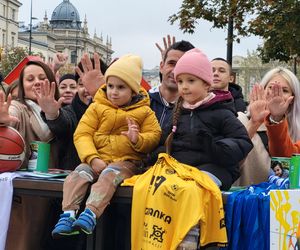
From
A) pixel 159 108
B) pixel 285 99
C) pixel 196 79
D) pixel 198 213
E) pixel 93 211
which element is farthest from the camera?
pixel 159 108

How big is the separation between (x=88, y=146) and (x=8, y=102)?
0.75m

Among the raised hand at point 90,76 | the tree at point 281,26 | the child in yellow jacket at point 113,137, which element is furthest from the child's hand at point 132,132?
the tree at point 281,26

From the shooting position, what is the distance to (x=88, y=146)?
4.67 meters

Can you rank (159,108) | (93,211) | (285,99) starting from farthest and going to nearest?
(159,108) → (285,99) → (93,211)

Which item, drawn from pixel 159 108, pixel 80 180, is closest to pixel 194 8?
pixel 159 108

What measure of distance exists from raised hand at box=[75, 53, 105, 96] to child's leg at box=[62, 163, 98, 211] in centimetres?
122

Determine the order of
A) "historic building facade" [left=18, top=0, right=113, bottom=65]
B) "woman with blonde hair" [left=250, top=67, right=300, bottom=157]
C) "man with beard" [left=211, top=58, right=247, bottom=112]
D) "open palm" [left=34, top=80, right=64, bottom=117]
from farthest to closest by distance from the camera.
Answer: "historic building facade" [left=18, top=0, right=113, bottom=65], "man with beard" [left=211, top=58, right=247, bottom=112], "open palm" [left=34, top=80, right=64, bottom=117], "woman with blonde hair" [left=250, top=67, right=300, bottom=157]

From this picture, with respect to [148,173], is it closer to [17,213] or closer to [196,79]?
[196,79]

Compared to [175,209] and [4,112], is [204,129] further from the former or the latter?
[4,112]

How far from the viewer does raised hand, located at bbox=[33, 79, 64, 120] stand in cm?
502

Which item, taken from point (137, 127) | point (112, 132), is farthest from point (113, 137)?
point (137, 127)

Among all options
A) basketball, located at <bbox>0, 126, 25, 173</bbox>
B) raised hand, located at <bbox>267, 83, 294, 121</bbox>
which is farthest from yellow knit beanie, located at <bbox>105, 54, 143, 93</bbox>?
raised hand, located at <bbox>267, 83, 294, 121</bbox>

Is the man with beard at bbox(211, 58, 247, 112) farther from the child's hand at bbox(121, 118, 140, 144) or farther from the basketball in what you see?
the basketball

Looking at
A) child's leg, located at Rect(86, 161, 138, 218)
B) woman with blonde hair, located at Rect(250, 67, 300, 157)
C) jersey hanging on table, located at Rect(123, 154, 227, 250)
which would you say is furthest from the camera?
woman with blonde hair, located at Rect(250, 67, 300, 157)
